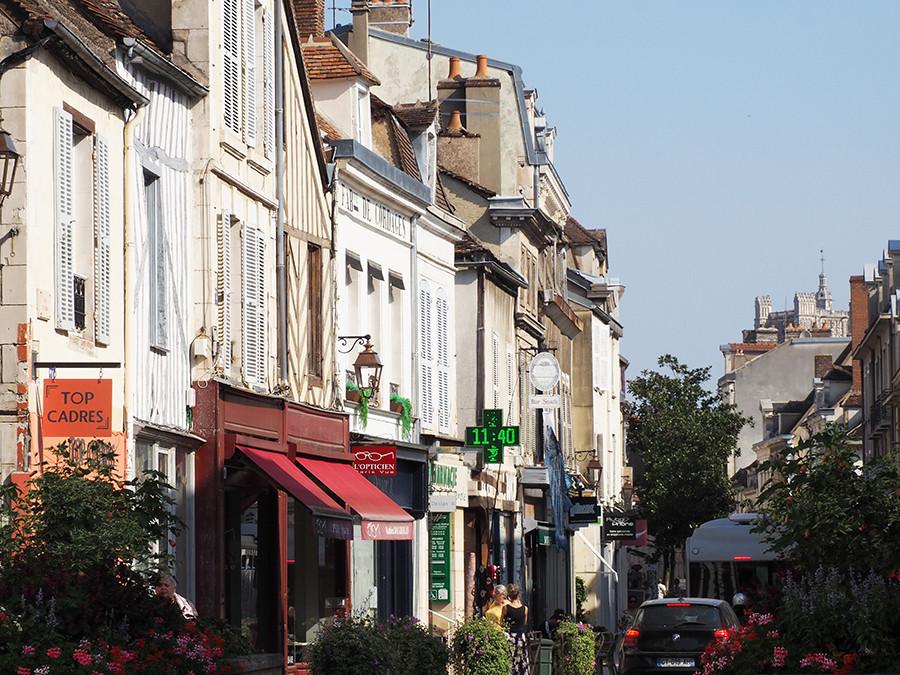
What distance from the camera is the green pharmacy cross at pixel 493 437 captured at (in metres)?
33.9

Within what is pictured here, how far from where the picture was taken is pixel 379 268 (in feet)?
91.8

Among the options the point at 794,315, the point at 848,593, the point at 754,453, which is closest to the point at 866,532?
the point at 848,593

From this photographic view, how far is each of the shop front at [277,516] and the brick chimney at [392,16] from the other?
758 inches

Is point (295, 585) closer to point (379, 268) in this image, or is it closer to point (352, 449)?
point (352, 449)

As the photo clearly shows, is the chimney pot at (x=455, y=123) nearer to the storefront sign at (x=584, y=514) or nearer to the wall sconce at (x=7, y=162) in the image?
the storefront sign at (x=584, y=514)

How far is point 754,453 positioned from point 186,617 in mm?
109085

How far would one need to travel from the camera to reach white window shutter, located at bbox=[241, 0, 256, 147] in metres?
21.3

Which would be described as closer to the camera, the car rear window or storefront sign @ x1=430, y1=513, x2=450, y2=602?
the car rear window

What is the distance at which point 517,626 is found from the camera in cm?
2519

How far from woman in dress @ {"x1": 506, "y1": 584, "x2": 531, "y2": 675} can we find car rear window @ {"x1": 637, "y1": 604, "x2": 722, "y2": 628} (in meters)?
1.53

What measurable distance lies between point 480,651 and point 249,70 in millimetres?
7006

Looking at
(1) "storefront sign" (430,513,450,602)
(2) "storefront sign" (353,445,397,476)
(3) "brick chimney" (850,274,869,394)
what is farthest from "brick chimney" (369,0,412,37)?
(3) "brick chimney" (850,274,869,394)

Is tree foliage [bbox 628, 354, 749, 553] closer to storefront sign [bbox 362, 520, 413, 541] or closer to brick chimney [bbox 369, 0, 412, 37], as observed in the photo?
brick chimney [bbox 369, 0, 412, 37]

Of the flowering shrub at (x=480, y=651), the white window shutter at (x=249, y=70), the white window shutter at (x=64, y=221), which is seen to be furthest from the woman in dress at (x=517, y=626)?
the white window shutter at (x=64, y=221)
